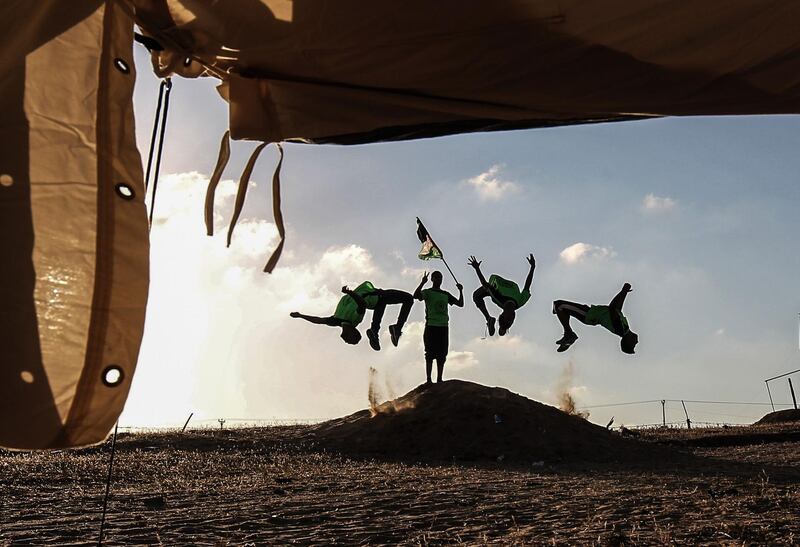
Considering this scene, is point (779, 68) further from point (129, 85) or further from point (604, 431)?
point (604, 431)

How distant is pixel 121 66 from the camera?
312cm

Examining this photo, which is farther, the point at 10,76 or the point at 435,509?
the point at 435,509

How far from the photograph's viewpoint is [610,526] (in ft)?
16.0

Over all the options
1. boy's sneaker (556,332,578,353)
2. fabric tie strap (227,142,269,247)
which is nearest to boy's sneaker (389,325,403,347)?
boy's sneaker (556,332,578,353)

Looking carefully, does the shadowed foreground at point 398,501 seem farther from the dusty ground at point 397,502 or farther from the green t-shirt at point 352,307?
the green t-shirt at point 352,307

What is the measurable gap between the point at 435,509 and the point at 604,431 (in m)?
7.88

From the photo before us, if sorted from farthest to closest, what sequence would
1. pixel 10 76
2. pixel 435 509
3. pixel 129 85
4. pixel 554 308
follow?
pixel 554 308 → pixel 435 509 → pixel 129 85 → pixel 10 76

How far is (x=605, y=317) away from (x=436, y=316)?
17.9 feet

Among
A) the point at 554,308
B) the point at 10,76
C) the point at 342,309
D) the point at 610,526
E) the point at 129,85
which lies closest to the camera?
the point at 10,76

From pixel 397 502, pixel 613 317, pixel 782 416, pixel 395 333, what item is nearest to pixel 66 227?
pixel 397 502

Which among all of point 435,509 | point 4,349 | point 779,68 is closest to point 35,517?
point 435,509

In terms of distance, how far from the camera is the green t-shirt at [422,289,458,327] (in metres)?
13.6

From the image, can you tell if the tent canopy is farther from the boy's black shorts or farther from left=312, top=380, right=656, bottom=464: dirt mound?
the boy's black shorts

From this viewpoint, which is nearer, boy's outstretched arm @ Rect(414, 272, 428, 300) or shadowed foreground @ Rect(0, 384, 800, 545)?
shadowed foreground @ Rect(0, 384, 800, 545)
